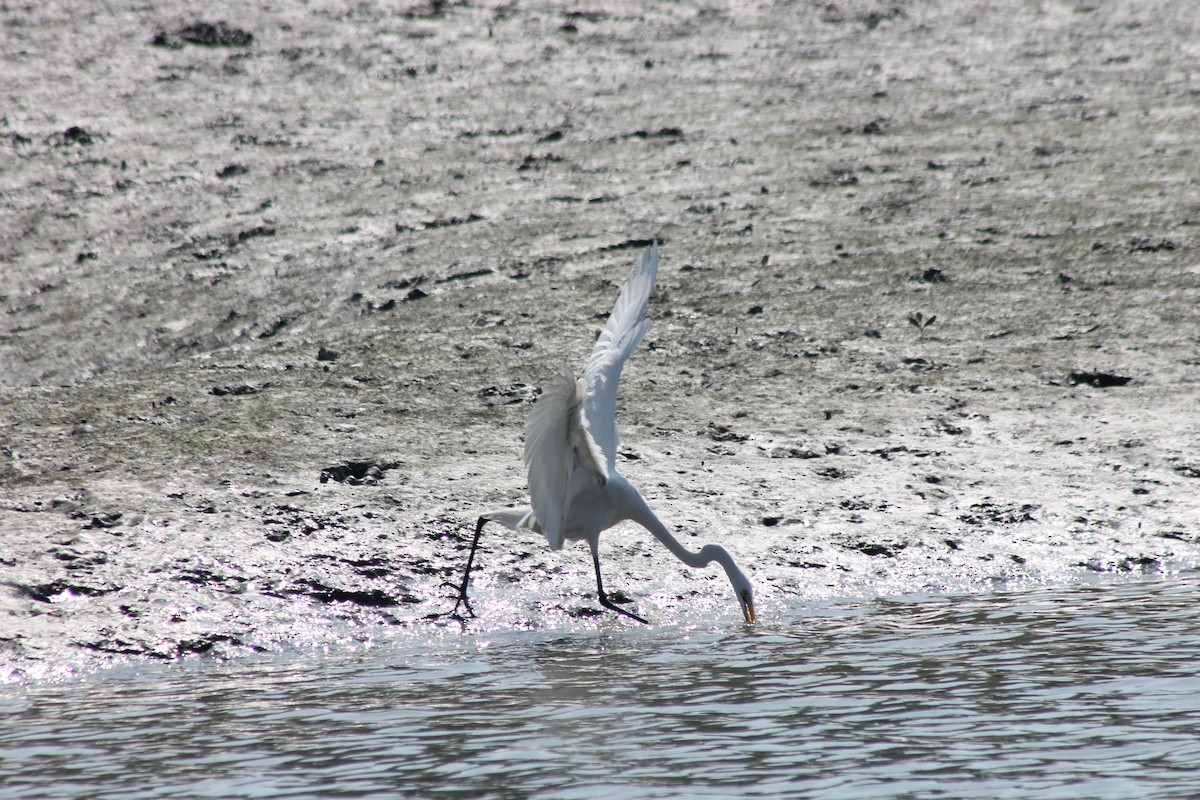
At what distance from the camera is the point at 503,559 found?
7305 mm

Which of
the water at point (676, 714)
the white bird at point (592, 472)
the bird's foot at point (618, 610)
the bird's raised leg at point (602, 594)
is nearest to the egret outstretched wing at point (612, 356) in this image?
the white bird at point (592, 472)

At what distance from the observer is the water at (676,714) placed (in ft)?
14.4

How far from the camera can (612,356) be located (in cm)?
716

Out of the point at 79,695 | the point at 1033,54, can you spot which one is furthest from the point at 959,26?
the point at 79,695

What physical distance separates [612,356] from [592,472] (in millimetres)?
683

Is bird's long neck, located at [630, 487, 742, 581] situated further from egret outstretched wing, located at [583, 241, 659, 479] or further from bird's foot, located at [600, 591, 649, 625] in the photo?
bird's foot, located at [600, 591, 649, 625]

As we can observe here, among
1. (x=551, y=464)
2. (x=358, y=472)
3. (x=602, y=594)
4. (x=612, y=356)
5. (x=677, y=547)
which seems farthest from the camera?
Result: (x=358, y=472)

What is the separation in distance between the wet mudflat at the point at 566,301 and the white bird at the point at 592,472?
0.25 meters

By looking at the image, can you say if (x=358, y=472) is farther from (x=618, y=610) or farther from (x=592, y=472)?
(x=618, y=610)

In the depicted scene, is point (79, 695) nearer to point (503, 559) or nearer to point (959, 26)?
point (503, 559)

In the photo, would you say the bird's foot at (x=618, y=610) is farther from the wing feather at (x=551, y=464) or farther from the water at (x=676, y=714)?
the wing feather at (x=551, y=464)

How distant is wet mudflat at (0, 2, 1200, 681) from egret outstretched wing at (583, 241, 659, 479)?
0.74m

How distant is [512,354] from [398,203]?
115 inches

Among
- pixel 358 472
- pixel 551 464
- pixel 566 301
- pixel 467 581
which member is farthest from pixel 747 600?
pixel 566 301
